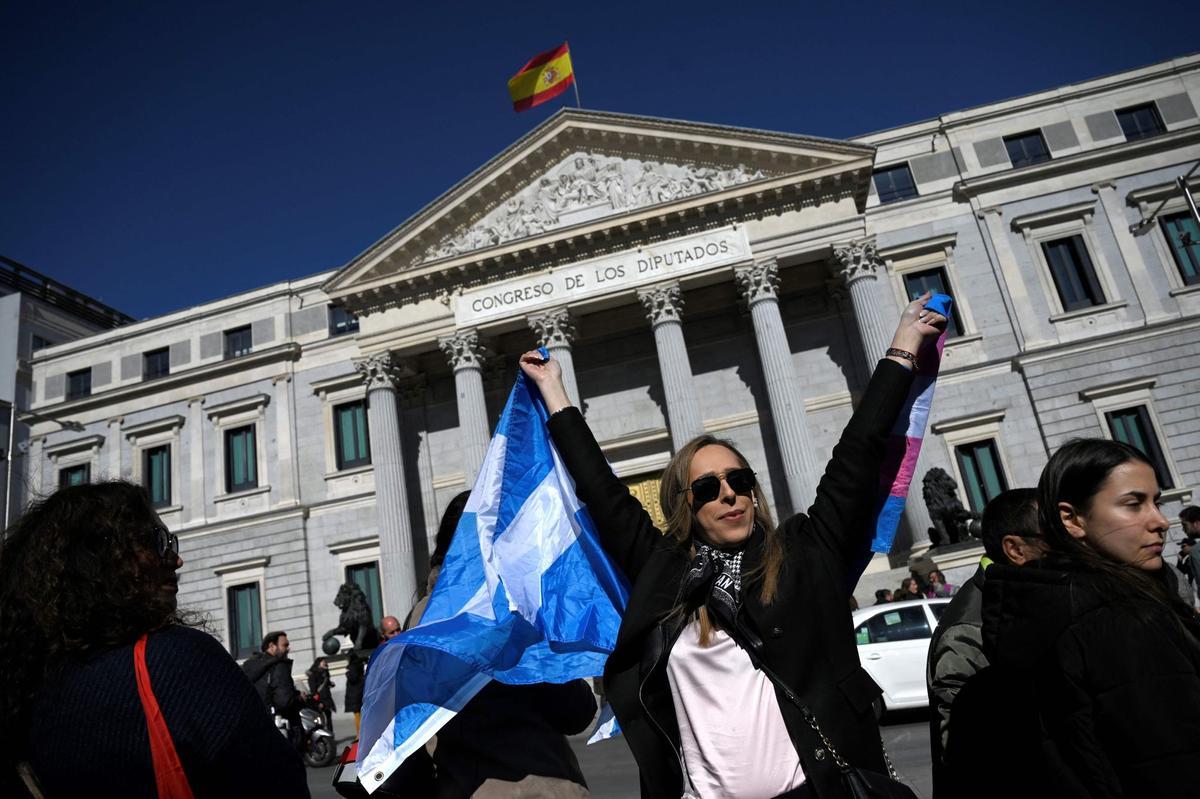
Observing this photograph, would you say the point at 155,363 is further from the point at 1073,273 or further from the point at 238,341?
the point at 1073,273

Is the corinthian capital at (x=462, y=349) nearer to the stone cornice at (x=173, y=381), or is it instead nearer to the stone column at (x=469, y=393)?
the stone column at (x=469, y=393)

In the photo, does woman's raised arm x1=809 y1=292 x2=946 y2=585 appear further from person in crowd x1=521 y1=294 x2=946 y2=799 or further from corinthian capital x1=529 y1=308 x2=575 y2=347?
corinthian capital x1=529 y1=308 x2=575 y2=347

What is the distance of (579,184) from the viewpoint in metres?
25.9

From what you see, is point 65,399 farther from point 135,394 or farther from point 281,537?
point 281,537

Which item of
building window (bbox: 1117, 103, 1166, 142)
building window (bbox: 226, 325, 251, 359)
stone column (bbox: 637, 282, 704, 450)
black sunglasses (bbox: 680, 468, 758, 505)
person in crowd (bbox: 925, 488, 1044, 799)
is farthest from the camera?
building window (bbox: 226, 325, 251, 359)

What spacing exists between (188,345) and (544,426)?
31.7m

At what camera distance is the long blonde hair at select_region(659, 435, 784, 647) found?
2.42 m

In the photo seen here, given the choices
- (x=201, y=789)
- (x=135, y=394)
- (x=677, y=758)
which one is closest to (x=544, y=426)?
(x=677, y=758)

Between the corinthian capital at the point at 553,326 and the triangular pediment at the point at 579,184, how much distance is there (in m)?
2.18

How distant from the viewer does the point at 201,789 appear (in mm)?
1861

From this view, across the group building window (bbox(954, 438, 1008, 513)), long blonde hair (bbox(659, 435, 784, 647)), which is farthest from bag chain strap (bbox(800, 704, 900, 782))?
→ building window (bbox(954, 438, 1008, 513))

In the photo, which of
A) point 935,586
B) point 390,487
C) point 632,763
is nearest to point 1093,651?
point 632,763

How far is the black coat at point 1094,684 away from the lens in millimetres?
1977

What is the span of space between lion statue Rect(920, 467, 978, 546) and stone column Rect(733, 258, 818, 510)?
2.94m
